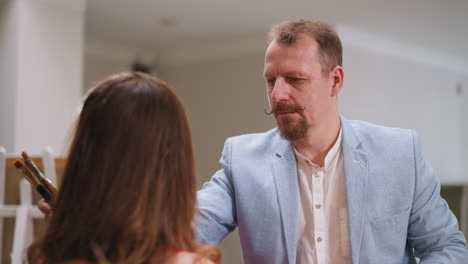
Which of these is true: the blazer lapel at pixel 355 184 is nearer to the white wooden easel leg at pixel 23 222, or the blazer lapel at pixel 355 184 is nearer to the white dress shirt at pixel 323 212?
the white dress shirt at pixel 323 212

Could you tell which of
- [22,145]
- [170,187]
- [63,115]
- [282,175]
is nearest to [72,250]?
[170,187]

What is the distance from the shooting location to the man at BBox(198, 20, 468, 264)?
163 cm

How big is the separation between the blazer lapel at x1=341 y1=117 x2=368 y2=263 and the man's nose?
25cm

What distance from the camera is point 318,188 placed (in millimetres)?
1714

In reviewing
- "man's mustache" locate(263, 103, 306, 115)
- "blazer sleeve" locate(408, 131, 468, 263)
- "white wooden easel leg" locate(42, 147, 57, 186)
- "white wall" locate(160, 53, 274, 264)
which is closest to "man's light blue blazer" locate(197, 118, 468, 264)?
"blazer sleeve" locate(408, 131, 468, 263)

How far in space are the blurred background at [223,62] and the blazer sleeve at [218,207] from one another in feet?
10.2

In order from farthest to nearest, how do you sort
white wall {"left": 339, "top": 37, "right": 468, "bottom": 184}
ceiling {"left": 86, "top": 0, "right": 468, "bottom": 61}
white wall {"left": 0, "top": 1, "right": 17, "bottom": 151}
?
1. white wall {"left": 339, "top": 37, "right": 468, "bottom": 184}
2. ceiling {"left": 86, "top": 0, "right": 468, "bottom": 61}
3. white wall {"left": 0, "top": 1, "right": 17, "bottom": 151}

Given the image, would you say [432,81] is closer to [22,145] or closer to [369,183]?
[22,145]

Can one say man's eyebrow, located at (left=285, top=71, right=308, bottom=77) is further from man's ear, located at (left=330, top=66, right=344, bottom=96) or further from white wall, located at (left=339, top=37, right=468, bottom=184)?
white wall, located at (left=339, top=37, right=468, bottom=184)

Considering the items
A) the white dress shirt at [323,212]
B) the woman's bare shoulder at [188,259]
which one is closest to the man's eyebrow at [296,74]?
the white dress shirt at [323,212]

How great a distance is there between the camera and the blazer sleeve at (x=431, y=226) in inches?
63.4

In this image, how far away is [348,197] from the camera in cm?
165

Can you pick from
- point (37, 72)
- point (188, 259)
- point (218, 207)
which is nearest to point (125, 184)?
point (188, 259)

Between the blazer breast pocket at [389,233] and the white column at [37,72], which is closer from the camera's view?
the blazer breast pocket at [389,233]
